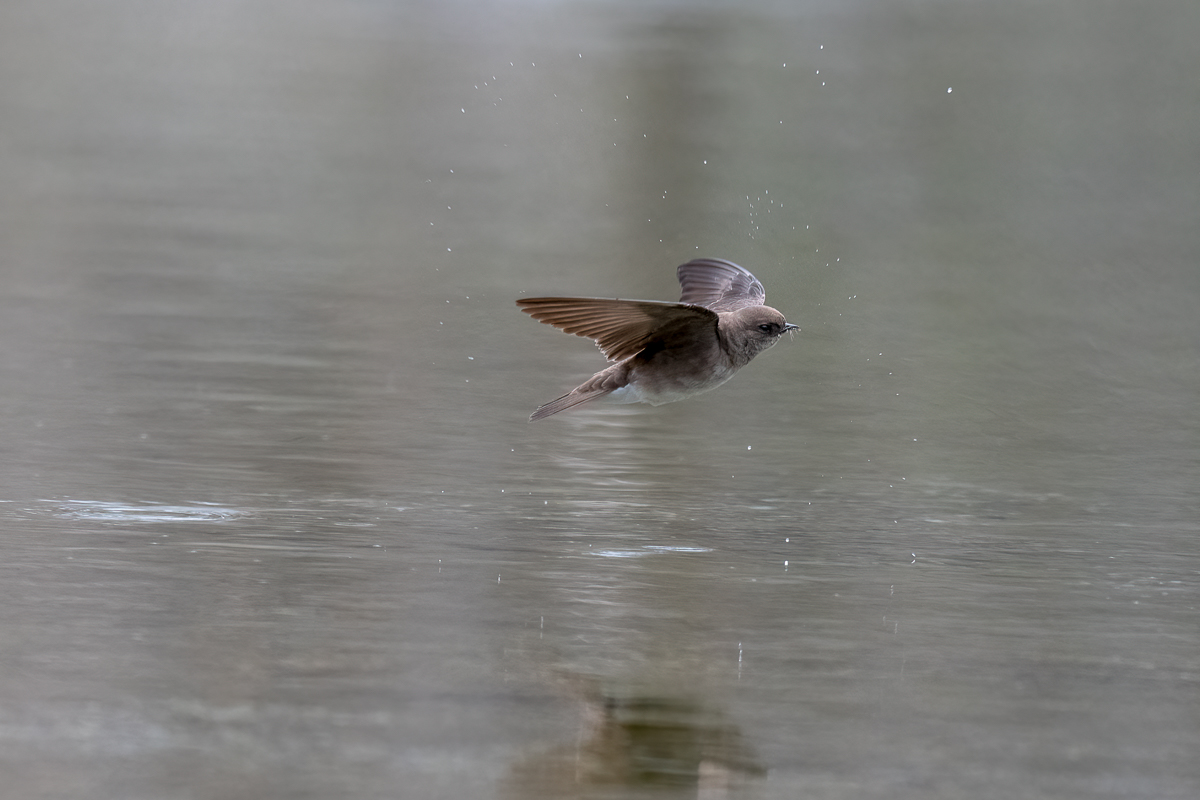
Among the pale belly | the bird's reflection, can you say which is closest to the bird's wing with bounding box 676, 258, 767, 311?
the pale belly

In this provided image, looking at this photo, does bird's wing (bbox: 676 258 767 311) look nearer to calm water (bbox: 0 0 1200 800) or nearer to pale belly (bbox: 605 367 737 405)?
calm water (bbox: 0 0 1200 800)

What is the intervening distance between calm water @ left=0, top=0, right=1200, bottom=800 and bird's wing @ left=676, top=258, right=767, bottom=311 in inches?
27.1

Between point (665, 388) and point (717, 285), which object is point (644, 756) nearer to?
point (665, 388)

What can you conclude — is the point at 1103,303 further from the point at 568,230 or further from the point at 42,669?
the point at 42,669

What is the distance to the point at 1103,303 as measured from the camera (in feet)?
37.4

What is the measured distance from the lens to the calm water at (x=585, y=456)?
4.61 meters

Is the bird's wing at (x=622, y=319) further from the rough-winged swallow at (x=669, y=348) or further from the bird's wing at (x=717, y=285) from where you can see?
the bird's wing at (x=717, y=285)

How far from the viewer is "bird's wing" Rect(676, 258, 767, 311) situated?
24.8 feet

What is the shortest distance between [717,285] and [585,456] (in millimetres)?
926

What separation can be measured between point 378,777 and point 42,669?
1134mm

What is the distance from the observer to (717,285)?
7.73m

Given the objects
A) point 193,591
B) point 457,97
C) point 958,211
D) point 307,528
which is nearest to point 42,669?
point 193,591

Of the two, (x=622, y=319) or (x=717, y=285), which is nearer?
(x=622, y=319)

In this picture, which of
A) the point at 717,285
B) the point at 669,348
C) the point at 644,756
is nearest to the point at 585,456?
the point at 717,285
